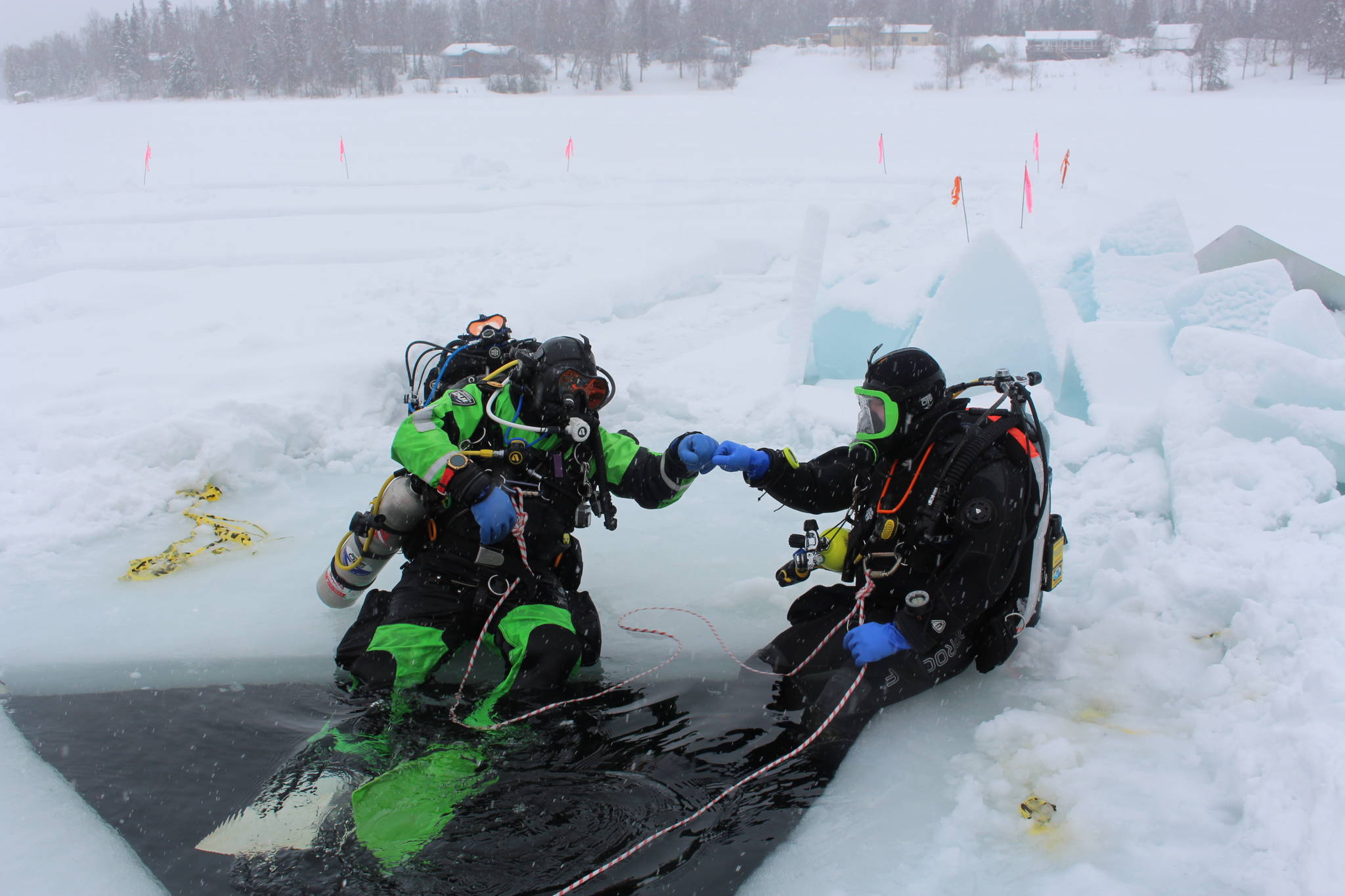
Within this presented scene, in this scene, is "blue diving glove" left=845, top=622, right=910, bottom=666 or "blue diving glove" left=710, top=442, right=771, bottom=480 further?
"blue diving glove" left=710, top=442, right=771, bottom=480

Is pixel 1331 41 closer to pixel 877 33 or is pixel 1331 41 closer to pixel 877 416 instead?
pixel 877 33

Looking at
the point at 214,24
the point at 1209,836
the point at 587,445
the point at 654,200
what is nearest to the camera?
the point at 1209,836

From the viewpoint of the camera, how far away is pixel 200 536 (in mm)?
4172

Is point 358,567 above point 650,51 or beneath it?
beneath

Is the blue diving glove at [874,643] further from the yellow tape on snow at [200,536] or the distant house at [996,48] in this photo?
the distant house at [996,48]

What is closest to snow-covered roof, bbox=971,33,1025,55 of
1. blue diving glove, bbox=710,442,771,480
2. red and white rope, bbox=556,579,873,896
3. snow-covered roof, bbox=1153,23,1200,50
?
snow-covered roof, bbox=1153,23,1200,50

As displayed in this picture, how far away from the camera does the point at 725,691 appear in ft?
9.84

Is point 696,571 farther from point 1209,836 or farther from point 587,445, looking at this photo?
point 1209,836

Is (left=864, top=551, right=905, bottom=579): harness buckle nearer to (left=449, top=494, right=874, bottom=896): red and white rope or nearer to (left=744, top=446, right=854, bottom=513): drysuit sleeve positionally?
(left=449, top=494, right=874, bottom=896): red and white rope

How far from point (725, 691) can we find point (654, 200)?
12.2 m

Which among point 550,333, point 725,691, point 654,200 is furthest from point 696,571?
point 654,200

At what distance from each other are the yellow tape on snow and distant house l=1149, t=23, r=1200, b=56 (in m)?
49.8

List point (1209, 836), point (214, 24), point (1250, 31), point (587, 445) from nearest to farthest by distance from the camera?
point (1209, 836) < point (587, 445) < point (1250, 31) < point (214, 24)

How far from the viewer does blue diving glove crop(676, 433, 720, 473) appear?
3146mm
